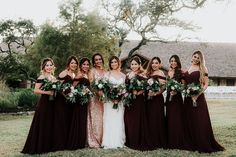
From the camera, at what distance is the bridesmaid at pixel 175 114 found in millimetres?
11227

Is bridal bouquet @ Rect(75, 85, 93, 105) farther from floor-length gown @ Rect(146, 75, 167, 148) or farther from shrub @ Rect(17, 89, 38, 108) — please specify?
shrub @ Rect(17, 89, 38, 108)

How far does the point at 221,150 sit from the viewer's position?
37.1 feet

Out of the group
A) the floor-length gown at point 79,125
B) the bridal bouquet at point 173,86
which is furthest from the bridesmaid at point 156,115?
the floor-length gown at point 79,125

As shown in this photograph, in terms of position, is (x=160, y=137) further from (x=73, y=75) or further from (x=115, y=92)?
(x=73, y=75)

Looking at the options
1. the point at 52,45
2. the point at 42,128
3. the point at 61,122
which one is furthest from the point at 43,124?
the point at 52,45

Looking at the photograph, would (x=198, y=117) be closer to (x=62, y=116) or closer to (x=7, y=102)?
(x=62, y=116)

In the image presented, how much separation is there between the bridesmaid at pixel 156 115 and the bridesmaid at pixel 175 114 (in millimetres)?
159

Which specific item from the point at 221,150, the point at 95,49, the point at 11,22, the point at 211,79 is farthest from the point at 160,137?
the point at 211,79

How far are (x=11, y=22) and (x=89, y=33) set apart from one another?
15.2 m

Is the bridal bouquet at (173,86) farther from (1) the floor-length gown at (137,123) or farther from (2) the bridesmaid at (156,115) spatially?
(1) the floor-length gown at (137,123)

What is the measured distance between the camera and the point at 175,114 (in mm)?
11289

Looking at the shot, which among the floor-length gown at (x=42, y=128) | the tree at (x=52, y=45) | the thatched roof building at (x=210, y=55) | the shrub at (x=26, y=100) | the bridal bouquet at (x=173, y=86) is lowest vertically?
the floor-length gown at (x=42, y=128)

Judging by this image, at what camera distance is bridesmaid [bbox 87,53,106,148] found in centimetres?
1135

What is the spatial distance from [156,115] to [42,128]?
116 inches
